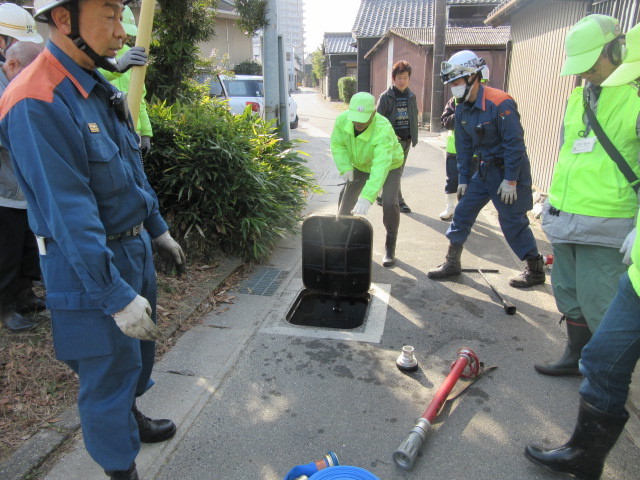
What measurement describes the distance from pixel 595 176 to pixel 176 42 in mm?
4572

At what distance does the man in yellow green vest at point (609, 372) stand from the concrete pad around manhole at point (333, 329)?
156 cm

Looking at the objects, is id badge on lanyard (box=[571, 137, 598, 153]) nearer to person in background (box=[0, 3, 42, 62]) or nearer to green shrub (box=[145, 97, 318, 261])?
green shrub (box=[145, 97, 318, 261])

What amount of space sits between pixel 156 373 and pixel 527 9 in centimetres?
833

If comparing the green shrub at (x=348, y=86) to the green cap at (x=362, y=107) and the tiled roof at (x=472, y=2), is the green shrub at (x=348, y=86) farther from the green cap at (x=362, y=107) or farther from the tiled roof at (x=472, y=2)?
the green cap at (x=362, y=107)

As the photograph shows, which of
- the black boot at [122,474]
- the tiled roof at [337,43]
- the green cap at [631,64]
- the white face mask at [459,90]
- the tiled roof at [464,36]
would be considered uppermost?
the tiled roof at [337,43]

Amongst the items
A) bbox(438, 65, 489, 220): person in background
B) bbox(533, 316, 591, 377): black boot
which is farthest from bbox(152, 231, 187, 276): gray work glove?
bbox(438, 65, 489, 220): person in background

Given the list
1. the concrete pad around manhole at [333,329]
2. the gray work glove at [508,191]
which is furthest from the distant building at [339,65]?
the concrete pad around manhole at [333,329]

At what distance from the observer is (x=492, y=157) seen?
4367 mm

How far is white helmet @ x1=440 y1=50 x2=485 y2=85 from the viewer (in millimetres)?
4219

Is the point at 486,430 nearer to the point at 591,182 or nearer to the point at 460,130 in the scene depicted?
the point at 591,182

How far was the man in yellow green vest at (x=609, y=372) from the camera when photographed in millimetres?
1973

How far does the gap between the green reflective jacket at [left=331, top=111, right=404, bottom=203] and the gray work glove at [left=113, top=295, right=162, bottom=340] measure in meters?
2.61

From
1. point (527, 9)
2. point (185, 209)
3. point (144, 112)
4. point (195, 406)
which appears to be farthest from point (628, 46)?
point (527, 9)

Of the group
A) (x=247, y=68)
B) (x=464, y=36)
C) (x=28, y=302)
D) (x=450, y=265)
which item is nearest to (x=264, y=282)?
(x=450, y=265)
